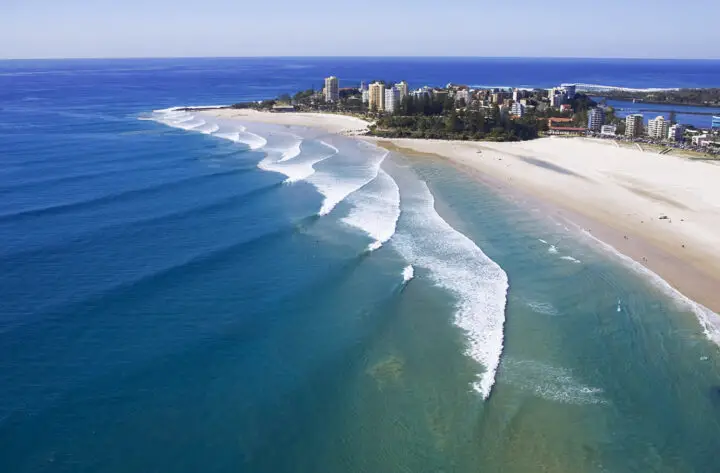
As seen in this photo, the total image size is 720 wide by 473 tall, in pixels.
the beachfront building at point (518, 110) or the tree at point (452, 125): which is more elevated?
the beachfront building at point (518, 110)

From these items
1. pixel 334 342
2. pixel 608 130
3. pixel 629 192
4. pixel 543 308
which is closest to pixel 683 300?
pixel 543 308

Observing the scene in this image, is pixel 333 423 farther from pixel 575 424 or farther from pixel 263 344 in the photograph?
pixel 575 424

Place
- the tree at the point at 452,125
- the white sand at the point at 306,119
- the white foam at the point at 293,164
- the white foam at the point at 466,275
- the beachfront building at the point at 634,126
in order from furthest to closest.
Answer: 1. the white sand at the point at 306,119
2. the tree at the point at 452,125
3. the beachfront building at the point at 634,126
4. the white foam at the point at 293,164
5. the white foam at the point at 466,275

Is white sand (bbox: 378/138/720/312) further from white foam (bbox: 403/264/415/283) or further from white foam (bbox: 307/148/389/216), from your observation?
white foam (bbox: 403/264/415/283)

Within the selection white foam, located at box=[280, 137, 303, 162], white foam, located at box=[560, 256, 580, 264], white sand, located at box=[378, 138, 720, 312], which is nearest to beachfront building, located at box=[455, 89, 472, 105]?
white sand, located at box=[378, 138, 720, 312]

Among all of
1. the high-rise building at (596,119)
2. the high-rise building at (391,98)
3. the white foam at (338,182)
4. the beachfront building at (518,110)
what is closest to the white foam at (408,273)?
the white foam at (338,182)

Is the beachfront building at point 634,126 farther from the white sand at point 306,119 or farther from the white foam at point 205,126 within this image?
the white foam at point 205,126
